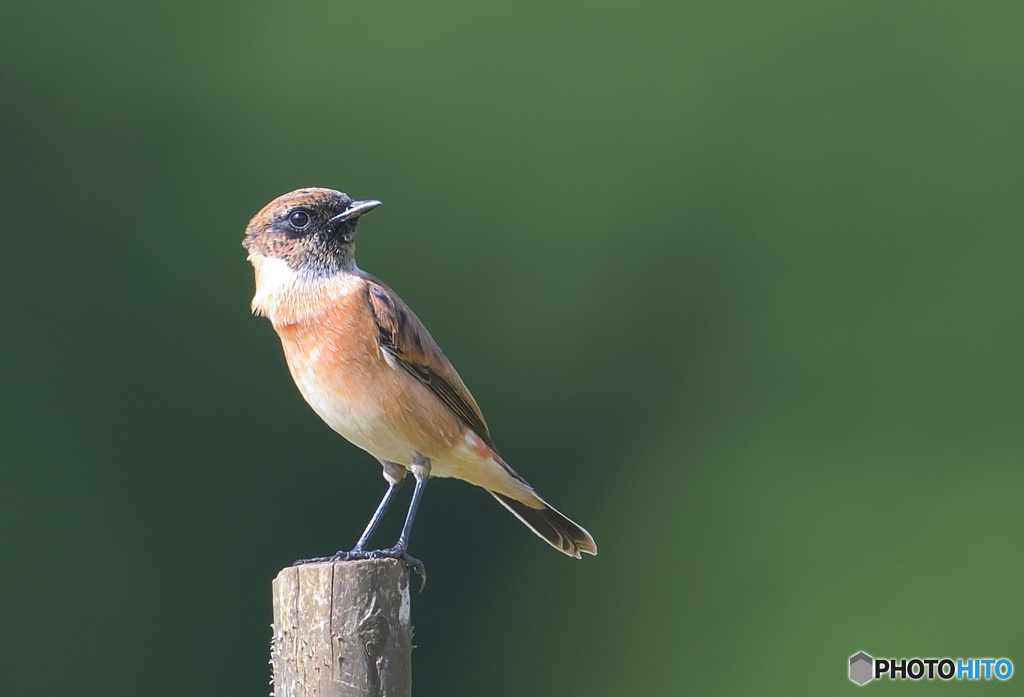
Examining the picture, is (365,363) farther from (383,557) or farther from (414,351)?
(383,557)

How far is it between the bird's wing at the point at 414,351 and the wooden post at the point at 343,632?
1550mm

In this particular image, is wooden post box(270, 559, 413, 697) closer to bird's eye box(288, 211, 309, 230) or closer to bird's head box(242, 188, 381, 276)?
bird's head box(242, 188, 381, 276)

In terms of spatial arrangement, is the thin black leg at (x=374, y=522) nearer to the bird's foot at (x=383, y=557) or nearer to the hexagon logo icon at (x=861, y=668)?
the bird's foot at (x=383, y=557)

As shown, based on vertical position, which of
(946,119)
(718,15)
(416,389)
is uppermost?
(718,15)

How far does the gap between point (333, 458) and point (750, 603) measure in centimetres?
493

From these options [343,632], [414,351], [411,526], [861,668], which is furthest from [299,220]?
[861,668]

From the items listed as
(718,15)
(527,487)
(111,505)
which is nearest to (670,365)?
(718,15)

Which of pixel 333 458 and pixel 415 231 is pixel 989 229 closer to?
pixel 415 231

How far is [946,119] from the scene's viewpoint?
23312 millimetres

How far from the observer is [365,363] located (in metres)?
7.16

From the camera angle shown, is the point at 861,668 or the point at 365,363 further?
the point at 861,668

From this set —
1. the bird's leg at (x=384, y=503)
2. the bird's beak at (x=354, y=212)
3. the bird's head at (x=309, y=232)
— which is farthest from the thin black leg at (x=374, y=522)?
the bird's beak at (x=354, y=212)

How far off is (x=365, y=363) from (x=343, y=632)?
168 cm

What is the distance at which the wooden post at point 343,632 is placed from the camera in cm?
569
